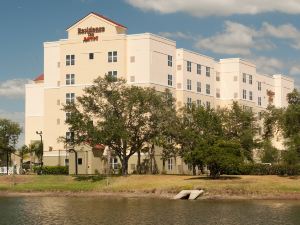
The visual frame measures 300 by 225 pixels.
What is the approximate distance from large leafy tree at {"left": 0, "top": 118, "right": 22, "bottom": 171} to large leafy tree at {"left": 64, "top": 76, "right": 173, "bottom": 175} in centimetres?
3029

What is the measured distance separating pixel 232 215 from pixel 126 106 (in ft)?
126

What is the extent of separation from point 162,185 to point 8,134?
164 ft

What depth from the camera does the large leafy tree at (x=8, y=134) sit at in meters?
116

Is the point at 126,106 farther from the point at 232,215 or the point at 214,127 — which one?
the point at 232,215

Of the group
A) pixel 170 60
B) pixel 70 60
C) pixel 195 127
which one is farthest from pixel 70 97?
pixel 195 127

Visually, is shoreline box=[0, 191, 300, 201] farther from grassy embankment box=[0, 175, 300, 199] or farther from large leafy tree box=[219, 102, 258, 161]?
large leafy tree box=[219, 102, 258, 161]

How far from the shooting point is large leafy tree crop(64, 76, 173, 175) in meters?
86.1

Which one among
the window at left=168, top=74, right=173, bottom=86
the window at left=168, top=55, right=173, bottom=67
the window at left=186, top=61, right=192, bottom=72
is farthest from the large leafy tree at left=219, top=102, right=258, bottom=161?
the window at left=186, top=61, right=192, bottom=72

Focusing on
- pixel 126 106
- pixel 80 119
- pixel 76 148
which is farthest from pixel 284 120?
pixel 76 148

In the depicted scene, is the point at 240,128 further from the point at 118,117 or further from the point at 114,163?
the point at 118,117

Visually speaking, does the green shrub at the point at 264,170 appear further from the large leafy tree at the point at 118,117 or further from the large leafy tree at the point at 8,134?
the large leafy tree at the point at 8,134

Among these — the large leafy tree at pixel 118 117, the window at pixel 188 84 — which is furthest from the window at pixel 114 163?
the window at pixel 188 84

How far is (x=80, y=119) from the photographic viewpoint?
288ft

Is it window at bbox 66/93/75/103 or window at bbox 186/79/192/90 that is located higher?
window at bbox 186/79/192/90
